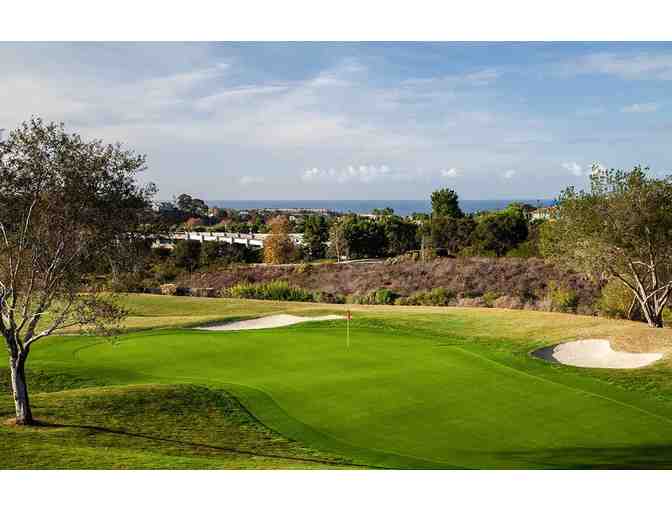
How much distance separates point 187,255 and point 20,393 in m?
31.8

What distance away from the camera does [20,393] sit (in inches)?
354

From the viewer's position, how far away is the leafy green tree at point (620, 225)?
602 inches

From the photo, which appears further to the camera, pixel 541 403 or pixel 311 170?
pixel 311 170

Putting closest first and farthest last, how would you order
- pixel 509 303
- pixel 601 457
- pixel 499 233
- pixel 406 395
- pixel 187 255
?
pixel 601 457 → pixel 406 395 → pixel 509 303 → pixel 499 233 → pixel 187 255

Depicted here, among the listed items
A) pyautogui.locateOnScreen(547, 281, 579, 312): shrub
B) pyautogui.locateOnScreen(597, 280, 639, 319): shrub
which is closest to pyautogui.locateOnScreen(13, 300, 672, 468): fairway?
pyautogui.locateOnScreen(597, 280, 639, 319): shrub

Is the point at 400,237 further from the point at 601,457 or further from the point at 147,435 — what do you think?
the point at 601,457

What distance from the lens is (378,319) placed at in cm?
1742

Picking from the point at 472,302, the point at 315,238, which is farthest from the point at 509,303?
the point at 315,238

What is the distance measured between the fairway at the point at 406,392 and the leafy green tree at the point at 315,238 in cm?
3028
